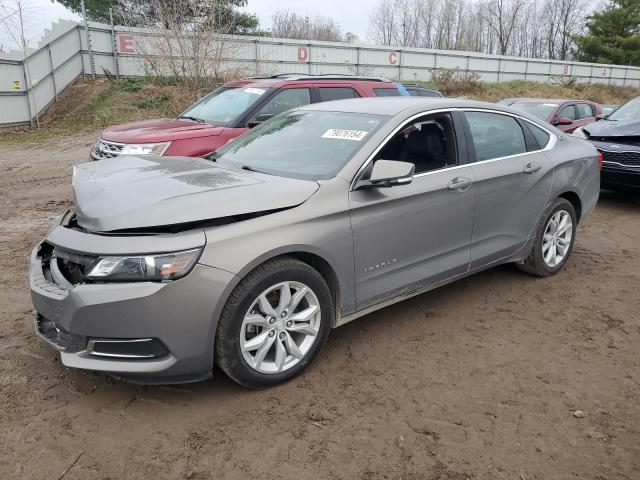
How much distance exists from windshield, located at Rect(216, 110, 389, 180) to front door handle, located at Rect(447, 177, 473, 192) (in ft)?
2.23

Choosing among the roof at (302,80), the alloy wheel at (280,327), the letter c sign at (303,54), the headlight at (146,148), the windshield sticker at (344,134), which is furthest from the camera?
the letter c sign at (303,54)

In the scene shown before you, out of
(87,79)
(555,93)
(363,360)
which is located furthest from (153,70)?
(555,93)

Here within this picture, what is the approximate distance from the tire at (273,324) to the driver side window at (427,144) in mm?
1193

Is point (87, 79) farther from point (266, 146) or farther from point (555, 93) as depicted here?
point (555, 93)

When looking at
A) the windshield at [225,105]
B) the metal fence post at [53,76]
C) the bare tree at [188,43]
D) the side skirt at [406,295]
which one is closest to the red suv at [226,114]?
the windshield at [225,105]

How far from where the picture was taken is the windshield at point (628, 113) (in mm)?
8445

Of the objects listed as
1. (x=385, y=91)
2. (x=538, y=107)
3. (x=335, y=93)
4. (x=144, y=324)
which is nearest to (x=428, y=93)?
(x=538, y=107)

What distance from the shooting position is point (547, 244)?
4.90 metres

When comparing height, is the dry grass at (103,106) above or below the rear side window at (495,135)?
below

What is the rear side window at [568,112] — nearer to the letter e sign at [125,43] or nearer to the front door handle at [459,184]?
the front door handle at [459,184]

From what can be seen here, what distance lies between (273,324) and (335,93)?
505 cm

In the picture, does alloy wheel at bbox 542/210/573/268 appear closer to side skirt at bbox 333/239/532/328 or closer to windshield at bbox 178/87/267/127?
side skirt at bbox 333/239/532/328

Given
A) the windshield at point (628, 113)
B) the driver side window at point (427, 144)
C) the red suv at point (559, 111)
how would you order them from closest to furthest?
the driver side window at point (427, 144) → the windshield at point (628, 113) → the red suv at point (559, 111)

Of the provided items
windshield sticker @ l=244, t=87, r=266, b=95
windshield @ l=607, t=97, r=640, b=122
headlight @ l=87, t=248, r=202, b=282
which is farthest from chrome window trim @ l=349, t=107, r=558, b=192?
windshield @ l=607, t=97, r=640, b=122
